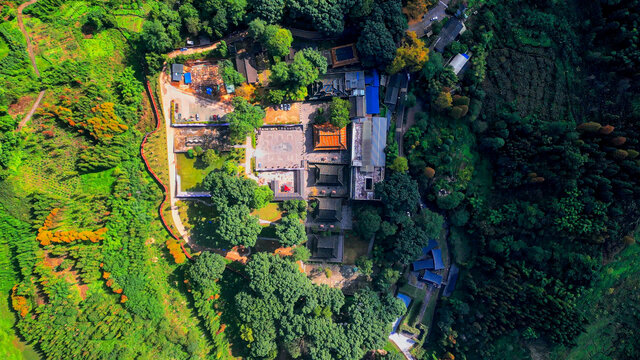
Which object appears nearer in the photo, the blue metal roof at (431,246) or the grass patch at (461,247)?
the blue metal roof at (431,246)

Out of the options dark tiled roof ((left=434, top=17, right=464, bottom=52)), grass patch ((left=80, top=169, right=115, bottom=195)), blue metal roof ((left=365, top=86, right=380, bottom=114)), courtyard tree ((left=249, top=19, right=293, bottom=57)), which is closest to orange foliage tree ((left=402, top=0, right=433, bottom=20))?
dark tiled roof ((left=434, top=17, right=464, bottom=52))

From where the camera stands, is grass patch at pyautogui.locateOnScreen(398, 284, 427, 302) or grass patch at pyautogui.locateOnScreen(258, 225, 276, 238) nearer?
grass patch at pyautogui.locateOnScreen(258, 225, 276, 238)

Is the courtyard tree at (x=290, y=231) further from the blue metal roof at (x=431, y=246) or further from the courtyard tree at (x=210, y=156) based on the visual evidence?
the blue metal roof at (x=431, y=246)

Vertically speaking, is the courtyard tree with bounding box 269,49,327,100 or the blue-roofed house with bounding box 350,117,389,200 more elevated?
the courtyard tree with bounding box 269,49,327,100

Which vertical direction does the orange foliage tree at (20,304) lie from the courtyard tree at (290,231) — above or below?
below

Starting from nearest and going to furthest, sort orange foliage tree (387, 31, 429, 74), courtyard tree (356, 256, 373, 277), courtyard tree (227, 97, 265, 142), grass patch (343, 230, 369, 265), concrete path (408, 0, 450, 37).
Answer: courtyard tree (227, 97, 265, 142), orange foliage tree (387, 31, 429, 74), courtyard tree (356, 256, 373, 277), concrete path (408, 0, 450, 37), grass patch (343, 230, 369, 265)

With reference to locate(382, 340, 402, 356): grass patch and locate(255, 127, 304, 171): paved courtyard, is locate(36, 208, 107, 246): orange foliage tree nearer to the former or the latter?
locate(255, 127, 304, 171): paved courtyard

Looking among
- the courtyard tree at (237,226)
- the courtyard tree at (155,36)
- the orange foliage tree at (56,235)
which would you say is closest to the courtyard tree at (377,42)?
the courtyard tree at (155,36)

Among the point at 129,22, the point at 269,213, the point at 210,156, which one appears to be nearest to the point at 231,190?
the point at 210,156
